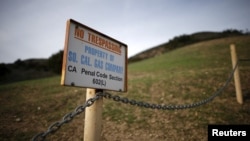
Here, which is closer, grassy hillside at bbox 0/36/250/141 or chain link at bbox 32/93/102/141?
chain link at bbox 32/93/102/141

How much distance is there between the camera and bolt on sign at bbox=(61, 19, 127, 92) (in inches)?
76.7

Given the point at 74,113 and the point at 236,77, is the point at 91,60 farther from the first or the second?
the point at 236,77

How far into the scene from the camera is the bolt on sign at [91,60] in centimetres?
195

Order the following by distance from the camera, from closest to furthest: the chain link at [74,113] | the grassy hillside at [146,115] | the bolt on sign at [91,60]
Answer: the chain link at [74,113], the bolt on sign at [91,60], the grassy hillside at [146,115]

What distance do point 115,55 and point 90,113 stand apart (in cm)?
87

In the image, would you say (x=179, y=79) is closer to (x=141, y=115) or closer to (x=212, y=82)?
(x=212, y=82)

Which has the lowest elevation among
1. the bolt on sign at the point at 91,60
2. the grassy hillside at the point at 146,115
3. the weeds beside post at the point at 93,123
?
the grassy hillside at the point at 146,115

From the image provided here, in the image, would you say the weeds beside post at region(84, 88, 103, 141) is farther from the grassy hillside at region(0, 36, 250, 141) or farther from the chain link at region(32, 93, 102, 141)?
the grassy hillside at region(0, 36, 250, 141)

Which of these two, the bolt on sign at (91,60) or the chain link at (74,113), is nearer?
the chain link at (74,113)

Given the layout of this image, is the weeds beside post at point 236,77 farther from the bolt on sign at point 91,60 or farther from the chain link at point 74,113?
the chain link at point 74,113

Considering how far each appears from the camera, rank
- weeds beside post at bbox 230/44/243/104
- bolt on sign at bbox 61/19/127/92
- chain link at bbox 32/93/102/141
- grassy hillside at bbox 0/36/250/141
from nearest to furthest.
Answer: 1. chain link at bbox 32/93/102/141
2. bolt on sign at bbox 61/19/127/92
3. grassy hillside at bbox 0/36/250/141
4. weeds beside post at bbox 230/44/243/104

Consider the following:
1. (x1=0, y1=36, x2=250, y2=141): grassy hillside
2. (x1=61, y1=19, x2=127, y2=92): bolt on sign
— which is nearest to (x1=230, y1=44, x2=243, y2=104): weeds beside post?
(x1=0, y1=36, x2=250, y2=141): grassy hillside

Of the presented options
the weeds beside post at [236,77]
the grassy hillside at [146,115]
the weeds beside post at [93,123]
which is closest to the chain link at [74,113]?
the weeds beside post at [93,123]

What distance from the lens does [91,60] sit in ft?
7.22
